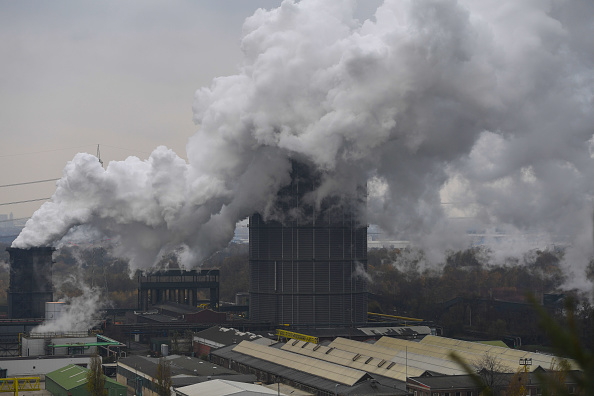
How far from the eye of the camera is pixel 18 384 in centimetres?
6644

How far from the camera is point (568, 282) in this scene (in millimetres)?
97438

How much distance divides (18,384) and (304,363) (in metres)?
21.1

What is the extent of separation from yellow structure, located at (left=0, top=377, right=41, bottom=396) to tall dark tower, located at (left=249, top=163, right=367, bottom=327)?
29.0 meters

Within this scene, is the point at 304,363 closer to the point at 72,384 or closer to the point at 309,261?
the point at 72,384

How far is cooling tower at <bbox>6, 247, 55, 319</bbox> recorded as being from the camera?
96.9 metres

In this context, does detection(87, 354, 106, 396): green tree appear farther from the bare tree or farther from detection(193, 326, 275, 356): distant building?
the bare tree

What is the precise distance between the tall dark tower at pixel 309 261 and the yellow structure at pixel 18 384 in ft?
95.2

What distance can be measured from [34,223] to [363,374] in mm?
50819

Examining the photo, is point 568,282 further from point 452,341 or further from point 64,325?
point 64,325

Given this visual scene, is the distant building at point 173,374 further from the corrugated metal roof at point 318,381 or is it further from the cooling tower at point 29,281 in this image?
the cooling tower at point 29,281

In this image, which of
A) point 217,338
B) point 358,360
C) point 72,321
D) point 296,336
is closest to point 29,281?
point 72,321

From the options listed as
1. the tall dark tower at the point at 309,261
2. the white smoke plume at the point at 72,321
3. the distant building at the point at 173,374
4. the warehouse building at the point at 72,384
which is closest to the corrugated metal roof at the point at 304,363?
the distant building at the point at 173,374

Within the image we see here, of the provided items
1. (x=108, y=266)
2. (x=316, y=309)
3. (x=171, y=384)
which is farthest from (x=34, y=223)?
(x=108, y=266)

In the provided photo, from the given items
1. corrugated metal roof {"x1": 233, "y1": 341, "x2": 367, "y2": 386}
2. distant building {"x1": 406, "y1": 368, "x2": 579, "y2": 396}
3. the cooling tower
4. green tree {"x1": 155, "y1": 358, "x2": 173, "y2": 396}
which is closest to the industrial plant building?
corrugated metal roof {"x1": 233, "y1": 341, "x2": 367, "y2": 386}
